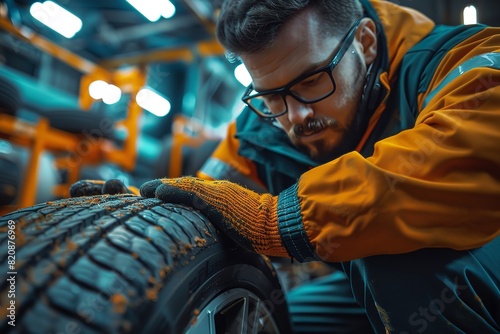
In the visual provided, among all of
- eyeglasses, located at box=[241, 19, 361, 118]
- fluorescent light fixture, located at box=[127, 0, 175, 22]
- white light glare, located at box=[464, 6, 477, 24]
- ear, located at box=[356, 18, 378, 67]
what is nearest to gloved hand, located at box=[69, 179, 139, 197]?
eyeglasses, located at box=[241, 19, 361, 118]

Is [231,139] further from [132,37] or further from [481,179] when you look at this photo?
[132,37]

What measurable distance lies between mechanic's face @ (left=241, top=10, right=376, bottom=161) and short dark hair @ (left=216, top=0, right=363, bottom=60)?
21 millimetres

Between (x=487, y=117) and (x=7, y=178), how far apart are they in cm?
223

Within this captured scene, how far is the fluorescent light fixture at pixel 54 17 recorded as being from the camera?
427 centimetres

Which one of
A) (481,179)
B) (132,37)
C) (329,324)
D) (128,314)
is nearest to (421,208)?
(481,179)

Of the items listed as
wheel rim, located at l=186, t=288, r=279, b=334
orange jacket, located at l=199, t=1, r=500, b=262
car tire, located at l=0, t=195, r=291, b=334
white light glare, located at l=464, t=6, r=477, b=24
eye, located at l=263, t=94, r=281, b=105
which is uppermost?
white light glare, located at l=464, t=6, r=477, b=24

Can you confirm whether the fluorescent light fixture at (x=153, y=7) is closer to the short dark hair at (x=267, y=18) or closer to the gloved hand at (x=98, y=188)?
the short dark hair at (x=267, y=18)

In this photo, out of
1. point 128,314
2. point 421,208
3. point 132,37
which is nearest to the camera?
point 128,314

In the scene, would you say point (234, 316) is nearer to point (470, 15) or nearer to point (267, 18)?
point (267, 18)

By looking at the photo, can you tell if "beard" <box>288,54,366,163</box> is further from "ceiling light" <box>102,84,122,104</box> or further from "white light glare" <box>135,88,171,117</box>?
"white light glare" <box>135,88,171,117</box>

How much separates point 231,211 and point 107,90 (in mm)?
3689

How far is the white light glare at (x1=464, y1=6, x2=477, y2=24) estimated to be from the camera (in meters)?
1.25

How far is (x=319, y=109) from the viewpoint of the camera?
37.4 inches

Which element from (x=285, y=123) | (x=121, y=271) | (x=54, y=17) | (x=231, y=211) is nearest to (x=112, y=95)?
(x=54, y=17)
